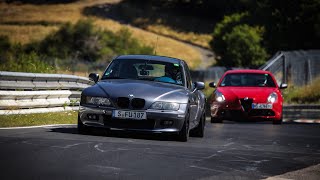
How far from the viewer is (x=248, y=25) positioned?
77.2 m

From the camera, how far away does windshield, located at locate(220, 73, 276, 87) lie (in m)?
21.3

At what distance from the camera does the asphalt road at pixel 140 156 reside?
28.8 ft

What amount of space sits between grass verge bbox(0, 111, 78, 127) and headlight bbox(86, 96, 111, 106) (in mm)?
2582

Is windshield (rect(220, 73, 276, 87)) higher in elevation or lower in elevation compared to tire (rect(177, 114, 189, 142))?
higher

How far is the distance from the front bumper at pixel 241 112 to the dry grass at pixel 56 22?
56.8 m

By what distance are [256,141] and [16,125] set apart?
4332 mm

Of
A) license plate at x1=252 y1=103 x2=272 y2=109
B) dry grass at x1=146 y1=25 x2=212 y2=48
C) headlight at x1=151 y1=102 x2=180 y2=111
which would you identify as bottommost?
license plate at x1=252 y1=103 x2=272 y2=109

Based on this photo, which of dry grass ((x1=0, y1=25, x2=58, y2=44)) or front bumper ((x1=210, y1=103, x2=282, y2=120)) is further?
dry grass ((x1=0, y1=25, x2=58, y2=44))

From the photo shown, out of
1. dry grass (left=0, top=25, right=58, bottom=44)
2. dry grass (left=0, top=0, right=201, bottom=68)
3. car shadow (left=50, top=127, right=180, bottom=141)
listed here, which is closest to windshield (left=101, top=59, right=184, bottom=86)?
car shadow (left=50, top=127, right=180, bottom=141)

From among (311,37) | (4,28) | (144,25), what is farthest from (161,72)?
(144,25)

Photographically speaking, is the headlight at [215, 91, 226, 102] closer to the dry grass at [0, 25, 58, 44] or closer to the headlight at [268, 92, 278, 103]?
the headlight at [268, 92, 278, 103]

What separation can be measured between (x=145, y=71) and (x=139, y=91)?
50.7 inches

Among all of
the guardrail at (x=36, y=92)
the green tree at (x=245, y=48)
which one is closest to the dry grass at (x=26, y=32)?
the green tree at (x=245, y=48)

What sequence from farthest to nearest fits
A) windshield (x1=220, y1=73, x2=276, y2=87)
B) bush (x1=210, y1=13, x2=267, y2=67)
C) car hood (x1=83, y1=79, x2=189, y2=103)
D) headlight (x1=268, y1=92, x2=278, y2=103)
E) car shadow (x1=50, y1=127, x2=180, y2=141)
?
bush (x1=210, y1=13, x2=267, y2=67) < windshield (x1=220, y1=73, x2=276, y2=87) < headlight (x1=268, y1=92, x2=278, y2=103) < car shadow (x1=50, y1=127, x2=180, y2=141) < car hood (x1=83, y1=79, x2=189, y2=103)
